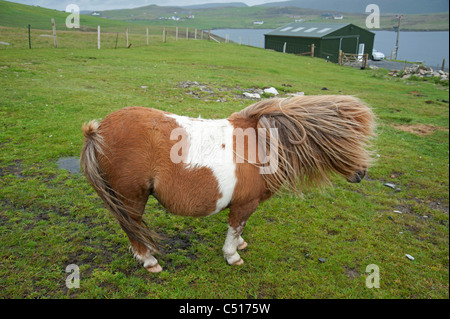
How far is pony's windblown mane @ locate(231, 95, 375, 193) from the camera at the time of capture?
116 inches

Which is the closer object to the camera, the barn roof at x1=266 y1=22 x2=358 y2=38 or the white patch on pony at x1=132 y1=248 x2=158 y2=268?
the white patch on pony at x1=132 y1=248 x2=158 y2=268

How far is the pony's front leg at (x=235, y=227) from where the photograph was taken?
3.01 metres

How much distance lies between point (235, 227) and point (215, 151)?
3.27 feet

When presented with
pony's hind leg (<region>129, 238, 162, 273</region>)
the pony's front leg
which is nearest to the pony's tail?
pony's hind leg (<region>129, 238, 162, 273</region>)

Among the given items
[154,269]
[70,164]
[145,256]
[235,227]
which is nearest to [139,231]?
[145,256]

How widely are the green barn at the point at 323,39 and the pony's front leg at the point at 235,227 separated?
31821 mm

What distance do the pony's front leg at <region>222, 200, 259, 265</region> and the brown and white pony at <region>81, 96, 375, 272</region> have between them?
14 millimetres

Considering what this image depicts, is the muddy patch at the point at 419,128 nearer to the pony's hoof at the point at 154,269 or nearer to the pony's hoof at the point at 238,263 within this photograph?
the pony's hoof at the point at 238,263

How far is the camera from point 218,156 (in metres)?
2.72

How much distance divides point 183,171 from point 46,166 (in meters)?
3.94

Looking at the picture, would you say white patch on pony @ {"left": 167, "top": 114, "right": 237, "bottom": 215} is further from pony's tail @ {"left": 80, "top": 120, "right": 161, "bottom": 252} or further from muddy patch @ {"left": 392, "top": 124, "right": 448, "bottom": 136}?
muddy patch @ {"left": 392, "top": 124, "right": 448, "bottom": 136}

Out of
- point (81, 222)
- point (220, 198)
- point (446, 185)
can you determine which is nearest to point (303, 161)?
point (220, 198)

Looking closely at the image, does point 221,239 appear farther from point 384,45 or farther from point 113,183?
point 384,45

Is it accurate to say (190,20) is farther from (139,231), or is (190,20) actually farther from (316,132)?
(139,231)
